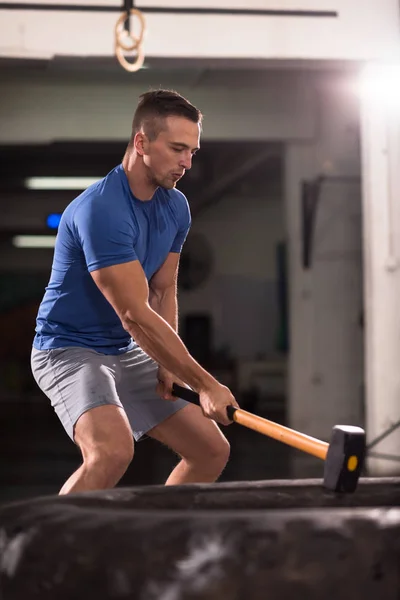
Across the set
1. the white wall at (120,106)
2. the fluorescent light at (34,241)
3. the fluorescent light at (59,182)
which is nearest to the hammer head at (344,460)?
the white wall at (120,106)

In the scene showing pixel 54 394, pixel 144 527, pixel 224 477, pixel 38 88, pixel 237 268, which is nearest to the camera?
pixel 144 527

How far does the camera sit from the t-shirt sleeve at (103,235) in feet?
8.16

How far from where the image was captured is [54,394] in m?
2.66

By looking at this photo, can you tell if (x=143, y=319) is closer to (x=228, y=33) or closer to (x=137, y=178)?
(x=137, y=178)

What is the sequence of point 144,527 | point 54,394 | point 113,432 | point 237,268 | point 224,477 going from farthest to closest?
point 237,268
point 224,477
point 54,394
point 113,432
point 144,527

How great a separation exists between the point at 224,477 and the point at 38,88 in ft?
14.0

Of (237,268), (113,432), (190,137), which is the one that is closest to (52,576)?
(113,432)

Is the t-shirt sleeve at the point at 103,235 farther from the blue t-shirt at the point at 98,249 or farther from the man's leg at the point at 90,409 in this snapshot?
the man's leg at the point at 90,409

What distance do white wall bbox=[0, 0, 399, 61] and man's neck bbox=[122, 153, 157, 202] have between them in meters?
3.21

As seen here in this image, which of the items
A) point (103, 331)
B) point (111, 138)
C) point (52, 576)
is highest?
point (111, 138)

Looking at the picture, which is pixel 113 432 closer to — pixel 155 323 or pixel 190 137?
pixel 155 323

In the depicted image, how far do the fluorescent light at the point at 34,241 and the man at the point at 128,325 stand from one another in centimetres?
1377

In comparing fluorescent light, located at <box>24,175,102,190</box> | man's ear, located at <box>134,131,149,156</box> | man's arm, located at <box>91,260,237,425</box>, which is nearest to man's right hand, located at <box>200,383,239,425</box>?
man's arm, located at <box>91,260,237,425</box>

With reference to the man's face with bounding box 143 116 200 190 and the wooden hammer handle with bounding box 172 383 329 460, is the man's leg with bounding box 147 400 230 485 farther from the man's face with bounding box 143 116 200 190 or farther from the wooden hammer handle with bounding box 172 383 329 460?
the man's face with bounding box 143 116 200 190
